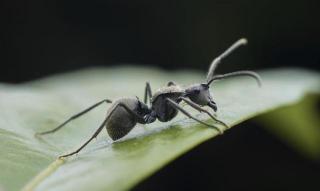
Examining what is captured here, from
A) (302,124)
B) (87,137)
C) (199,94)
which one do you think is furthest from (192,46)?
(87,137)

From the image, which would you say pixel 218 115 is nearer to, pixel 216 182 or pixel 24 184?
pixel 24 184

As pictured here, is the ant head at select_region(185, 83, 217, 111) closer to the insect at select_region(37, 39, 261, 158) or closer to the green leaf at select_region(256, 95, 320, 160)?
the insect at select_region(37, 39, 261, 158)

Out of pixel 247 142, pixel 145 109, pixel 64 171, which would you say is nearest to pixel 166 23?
pixel 247 142

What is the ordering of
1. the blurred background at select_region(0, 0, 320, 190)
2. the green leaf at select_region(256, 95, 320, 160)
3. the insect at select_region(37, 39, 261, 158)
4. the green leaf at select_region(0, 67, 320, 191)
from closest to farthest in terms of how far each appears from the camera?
the green leaf at select_region(0, 67, 320, 191)
the insect at select_region(37, 39, 261, 158)
the green leaf at select_region(256, 95, 320, 160)
the blurred background at select_region(0, 0, 320, 190)

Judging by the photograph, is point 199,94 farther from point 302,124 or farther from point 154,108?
point 302,124

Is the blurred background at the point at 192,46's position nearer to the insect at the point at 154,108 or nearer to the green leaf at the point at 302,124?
the green leaf at the point at 302,124

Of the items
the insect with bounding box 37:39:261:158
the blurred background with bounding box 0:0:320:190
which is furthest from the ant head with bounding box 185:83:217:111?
the blurred background with bounding box 0:0:320:190

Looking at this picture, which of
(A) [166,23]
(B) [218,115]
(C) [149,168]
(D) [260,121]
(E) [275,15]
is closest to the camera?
(C) [149,168]
